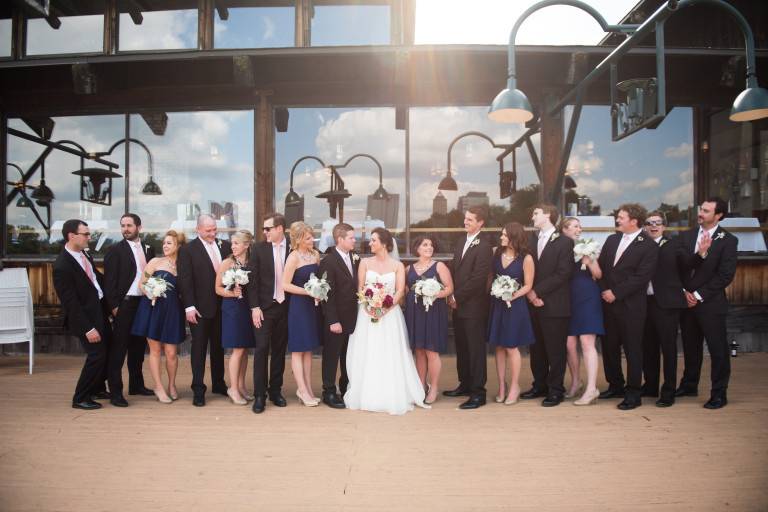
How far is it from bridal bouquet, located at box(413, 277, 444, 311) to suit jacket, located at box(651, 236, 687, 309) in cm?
222

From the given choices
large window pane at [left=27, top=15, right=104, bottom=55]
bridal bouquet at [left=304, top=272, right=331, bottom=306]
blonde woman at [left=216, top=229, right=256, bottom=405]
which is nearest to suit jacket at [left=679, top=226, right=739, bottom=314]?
bridal bouquet at [left=304, top=272, right=331, bottom=306]

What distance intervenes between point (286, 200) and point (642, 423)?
268 inches

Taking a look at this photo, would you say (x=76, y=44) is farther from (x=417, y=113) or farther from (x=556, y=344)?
(x=556, y=344)

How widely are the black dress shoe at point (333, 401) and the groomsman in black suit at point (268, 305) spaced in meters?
0.43

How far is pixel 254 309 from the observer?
5.68 metres

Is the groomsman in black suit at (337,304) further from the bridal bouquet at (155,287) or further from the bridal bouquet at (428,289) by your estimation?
the bridal bouquet at (155,287)

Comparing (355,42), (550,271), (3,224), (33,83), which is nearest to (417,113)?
(355,42)

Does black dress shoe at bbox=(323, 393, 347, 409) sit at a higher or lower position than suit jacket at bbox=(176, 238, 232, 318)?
lower

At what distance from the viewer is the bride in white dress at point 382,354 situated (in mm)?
5613

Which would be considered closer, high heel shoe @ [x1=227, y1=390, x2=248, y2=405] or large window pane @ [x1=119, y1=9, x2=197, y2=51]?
high heel shoe @ [x1=227, y1=390, x2=248, y2=405]

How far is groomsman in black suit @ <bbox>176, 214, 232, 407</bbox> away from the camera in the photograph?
579 cm

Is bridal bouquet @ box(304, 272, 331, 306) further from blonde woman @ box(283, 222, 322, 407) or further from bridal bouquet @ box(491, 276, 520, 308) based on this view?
bridal bouquet @ box(491, 276, 520, 308)

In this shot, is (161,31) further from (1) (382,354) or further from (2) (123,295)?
(1) (382,354)

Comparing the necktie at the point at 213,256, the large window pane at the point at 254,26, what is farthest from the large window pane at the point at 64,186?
the necktie at the point at 213,256
